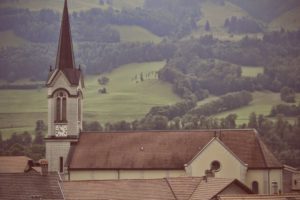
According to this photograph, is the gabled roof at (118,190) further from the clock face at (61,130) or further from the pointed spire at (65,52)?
the pointed spire at (65,52)

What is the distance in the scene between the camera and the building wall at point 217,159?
275 feet

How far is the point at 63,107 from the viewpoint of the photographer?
313 ft

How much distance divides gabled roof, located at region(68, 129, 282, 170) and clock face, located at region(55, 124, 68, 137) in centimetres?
219

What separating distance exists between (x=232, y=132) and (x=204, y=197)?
20.2 meters

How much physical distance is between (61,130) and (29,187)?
101ft

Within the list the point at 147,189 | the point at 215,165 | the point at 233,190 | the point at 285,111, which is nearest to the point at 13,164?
the point at 215,165

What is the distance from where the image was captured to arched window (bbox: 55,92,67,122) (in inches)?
→ 3745

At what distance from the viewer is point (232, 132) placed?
8756cm

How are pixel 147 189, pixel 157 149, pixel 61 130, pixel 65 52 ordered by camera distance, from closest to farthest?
1. pixel 147 189
2. pixel 157 149
3. pixel 61 130
4. pixel 65 52

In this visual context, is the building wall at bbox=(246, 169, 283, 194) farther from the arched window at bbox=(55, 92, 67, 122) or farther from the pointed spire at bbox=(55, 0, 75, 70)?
the pointed spire at bbox=(55, 0, 75, 70)

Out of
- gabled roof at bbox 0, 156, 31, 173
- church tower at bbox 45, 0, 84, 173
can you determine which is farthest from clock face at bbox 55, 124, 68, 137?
gabled roof at bbox 0, 156, 31, 173

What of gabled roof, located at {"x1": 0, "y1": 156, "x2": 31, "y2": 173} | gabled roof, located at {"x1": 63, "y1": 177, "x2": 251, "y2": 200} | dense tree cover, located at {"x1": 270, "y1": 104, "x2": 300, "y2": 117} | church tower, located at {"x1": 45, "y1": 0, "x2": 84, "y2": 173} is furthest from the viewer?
dense tree cover, located at {"x1": 270, "y1": 104, "x2": 300, "y2": 117}

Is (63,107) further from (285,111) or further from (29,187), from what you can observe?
(285,111)

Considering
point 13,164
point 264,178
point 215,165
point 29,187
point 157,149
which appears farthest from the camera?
point 13,164
